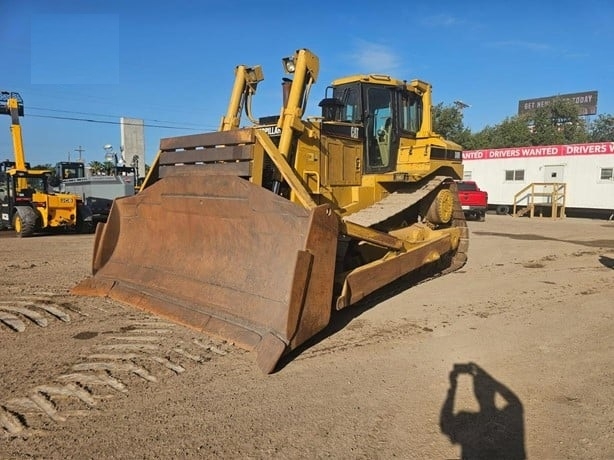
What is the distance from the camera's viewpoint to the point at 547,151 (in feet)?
79.7

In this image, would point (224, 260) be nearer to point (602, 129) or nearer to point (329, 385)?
point (329, 385)

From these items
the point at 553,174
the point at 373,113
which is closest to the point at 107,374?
the point at 373,113

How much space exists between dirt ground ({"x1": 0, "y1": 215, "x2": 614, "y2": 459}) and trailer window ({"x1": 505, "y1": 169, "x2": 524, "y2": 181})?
20756 millimetres

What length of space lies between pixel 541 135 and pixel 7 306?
5501cm

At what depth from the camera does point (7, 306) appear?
581cm

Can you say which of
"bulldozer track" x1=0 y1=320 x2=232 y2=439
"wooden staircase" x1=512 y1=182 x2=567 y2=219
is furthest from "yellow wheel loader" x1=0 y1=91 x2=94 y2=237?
"wooden staircase" x1=512 y1=182 x2=567 y2=219

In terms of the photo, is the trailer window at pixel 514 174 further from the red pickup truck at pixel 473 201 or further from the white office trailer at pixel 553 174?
the red pickup truck at pixel 473 201

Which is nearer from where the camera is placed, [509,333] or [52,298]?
[509,333]

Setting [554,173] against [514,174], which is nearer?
[554,173]

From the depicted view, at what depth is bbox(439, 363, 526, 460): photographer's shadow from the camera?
2.95 metres

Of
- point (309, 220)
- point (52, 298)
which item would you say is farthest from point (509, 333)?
point (52, 298)

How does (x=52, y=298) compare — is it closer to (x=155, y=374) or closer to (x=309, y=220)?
(x=155, y=374)

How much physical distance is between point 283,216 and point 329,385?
155cm

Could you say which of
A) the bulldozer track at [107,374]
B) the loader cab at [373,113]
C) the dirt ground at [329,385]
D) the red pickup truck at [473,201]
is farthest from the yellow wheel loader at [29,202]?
the red pickup truck at [473,201]
